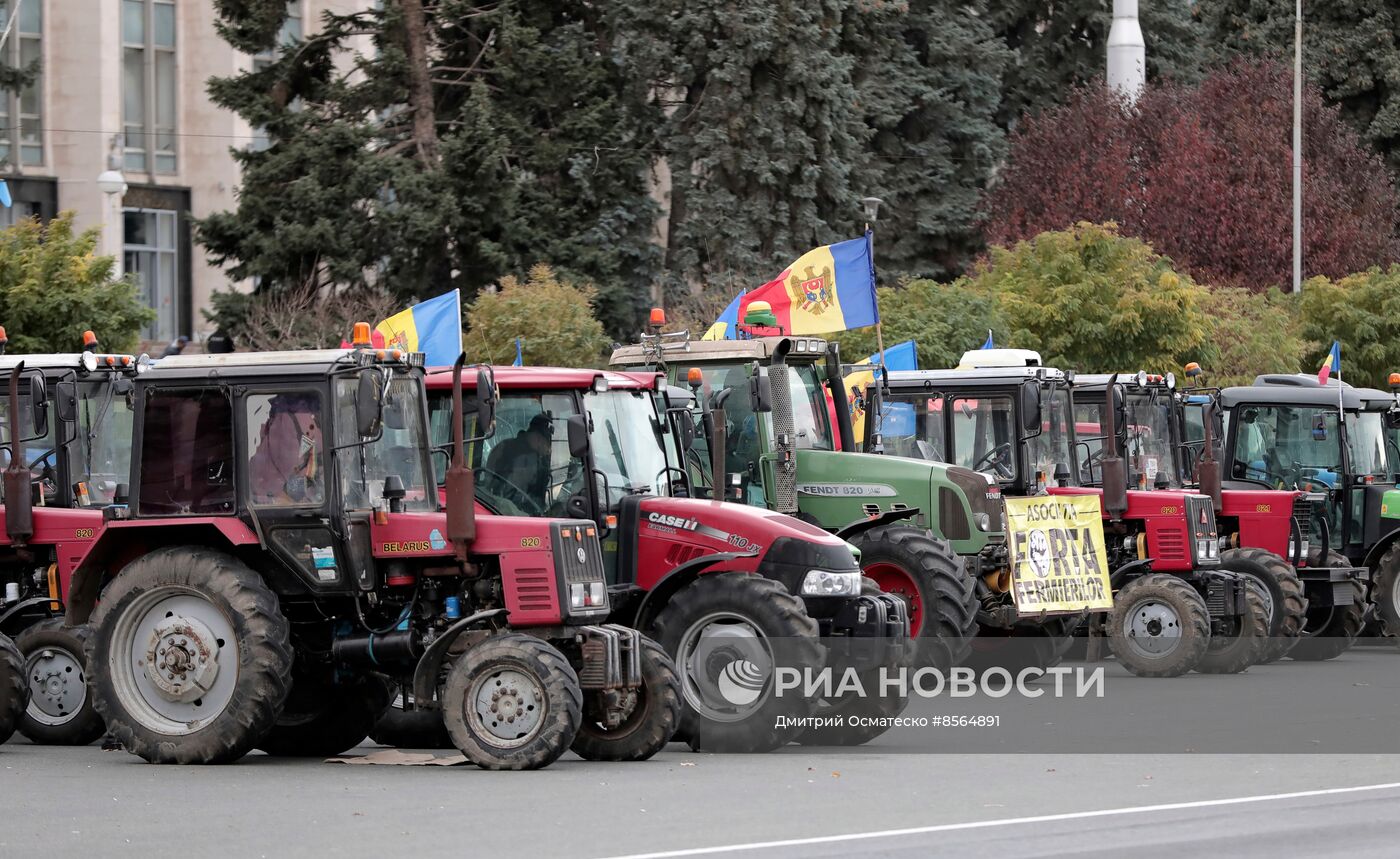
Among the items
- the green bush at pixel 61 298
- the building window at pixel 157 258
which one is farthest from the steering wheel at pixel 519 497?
the building window at pixel 157 258

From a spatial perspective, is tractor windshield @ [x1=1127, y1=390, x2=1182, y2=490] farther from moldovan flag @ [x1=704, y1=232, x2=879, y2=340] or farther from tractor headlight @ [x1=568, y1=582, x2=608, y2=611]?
tractor headlight @ [x1=568, y1=582, x2=608, y2=611]

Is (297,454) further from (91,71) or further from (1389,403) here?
(91,71)

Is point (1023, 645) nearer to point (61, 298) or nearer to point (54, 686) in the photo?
point (54, 686)

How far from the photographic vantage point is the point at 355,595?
13.3 meters

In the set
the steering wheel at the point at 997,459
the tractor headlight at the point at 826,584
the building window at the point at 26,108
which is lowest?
the tractor headlight at the point at 826,584

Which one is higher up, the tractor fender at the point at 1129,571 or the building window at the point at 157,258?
the building window at the point at 157,258

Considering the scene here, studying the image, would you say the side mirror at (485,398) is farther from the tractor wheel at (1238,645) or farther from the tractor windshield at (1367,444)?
the tractor windshield at (1367,444)

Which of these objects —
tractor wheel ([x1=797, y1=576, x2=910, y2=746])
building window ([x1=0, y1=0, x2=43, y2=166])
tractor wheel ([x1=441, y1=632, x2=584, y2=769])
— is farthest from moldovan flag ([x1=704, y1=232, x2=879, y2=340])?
building window ([x1=0, y1=0, x2=43, y2=166])

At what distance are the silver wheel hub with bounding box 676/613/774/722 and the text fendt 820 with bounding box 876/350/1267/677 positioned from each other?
6.35 meters

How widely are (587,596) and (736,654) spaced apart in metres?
1.21

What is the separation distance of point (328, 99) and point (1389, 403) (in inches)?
962

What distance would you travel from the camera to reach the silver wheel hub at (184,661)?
13211 mm

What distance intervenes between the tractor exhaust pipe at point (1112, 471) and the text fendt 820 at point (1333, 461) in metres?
3.08

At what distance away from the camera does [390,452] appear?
13547 mm
